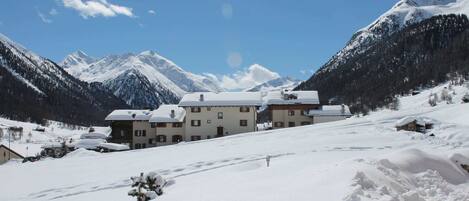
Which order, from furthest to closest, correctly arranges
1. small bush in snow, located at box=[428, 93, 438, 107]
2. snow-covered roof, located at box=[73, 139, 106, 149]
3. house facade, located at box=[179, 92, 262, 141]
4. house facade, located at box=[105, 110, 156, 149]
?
small bush in snow, located at box=[428, 93, 438, 107] → house facade, located at box=[105, 110, 156, 149] → snow-covered roof, located at box=[73, 139, 106, 149] → house facade, located at box=[179, 92, 262, 141]

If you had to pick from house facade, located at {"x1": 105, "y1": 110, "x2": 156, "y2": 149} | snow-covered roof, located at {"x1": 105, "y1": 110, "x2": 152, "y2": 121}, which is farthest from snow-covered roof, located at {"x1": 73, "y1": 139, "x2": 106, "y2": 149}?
snow-covered roof, located at {"x1": 105, "y1": 110, "x2": 152, "y2": 121}

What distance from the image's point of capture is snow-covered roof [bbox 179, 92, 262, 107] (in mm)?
73625

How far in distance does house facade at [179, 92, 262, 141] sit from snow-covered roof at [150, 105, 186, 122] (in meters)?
3.76

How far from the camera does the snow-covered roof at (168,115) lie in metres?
76.8

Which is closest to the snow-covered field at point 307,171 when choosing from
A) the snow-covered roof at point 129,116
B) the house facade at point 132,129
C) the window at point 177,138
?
the window at point 177,138

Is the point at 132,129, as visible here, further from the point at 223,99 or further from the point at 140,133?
the point at 223,99

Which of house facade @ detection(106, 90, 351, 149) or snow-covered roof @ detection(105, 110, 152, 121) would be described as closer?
house facade @ detection(106, 90, 351, 149)

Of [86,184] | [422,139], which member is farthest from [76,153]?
[422,139]

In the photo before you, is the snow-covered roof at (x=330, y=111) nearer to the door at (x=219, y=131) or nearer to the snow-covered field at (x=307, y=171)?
the door at (x=219, y=131)

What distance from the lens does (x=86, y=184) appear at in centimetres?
3127

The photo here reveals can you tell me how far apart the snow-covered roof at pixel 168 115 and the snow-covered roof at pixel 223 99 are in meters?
3.40

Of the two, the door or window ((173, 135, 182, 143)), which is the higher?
the door

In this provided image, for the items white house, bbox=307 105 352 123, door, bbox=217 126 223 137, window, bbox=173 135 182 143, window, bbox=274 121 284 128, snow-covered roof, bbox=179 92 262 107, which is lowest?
window, bbox=173 135 182 143

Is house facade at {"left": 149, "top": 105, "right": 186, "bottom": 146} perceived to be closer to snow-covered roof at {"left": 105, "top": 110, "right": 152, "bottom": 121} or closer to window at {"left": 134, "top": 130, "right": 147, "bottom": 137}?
window at {"left": 134, "top": 130, "right": 147, "bottom": 137}
